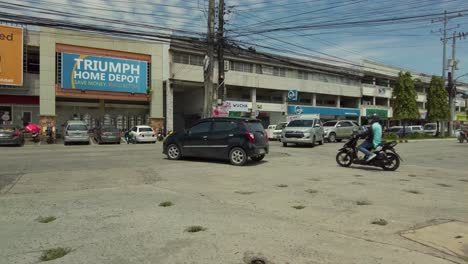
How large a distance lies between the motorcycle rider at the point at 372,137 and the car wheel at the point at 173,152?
669 cm

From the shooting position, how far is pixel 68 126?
26.7m

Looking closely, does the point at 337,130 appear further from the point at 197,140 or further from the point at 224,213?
the point at 224,213

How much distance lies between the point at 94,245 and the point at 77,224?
1130 mm

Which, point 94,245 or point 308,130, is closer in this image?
point 94,245

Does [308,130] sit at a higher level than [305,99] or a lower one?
lower

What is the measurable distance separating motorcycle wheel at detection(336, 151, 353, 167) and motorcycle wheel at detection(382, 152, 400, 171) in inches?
44.4

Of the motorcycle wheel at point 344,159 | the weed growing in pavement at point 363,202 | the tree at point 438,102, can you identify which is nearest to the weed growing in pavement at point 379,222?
the weed growing in pavement at point 363,202

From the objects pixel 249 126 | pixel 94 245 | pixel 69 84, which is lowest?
pixel 94 245

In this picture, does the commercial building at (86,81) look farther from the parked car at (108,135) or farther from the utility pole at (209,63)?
the utility pole at (209,63)

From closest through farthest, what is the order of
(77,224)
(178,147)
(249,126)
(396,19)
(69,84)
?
(77,224), (249,126), (178,147), (396,19), (69,84)

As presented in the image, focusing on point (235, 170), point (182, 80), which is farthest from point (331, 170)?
point (182, 80)

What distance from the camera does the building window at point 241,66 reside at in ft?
138

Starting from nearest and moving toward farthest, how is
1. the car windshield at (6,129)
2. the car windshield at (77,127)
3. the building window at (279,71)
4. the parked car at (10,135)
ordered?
the parked car at (10,135) → the car windshield at (6,129) → the car windshield at (77,127) → the building window at (279,71)

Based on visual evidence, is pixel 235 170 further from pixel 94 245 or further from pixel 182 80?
pixel 182 80
